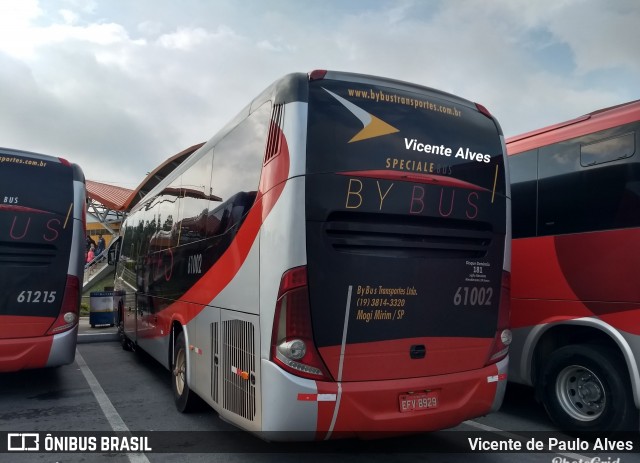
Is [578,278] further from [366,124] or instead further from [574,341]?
[366,124]

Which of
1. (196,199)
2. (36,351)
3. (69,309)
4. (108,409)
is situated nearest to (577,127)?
(196,199)

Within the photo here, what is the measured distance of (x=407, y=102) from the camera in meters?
4.49

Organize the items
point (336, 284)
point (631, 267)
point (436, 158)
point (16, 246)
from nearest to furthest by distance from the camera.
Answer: point (336, 284), point (436, 158), point (631, 267), point (16, 246)

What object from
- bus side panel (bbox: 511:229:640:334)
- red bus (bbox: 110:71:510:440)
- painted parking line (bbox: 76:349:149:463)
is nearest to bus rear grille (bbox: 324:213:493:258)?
red bus (bbox: 110:71:510:440)

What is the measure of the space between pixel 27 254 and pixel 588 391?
23.7 ft

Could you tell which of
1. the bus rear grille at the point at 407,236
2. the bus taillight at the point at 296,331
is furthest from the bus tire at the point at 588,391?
the bus taillight at the point at 296,331

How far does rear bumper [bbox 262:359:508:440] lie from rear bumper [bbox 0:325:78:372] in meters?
4.48

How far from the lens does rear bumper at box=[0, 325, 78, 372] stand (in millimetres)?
6585

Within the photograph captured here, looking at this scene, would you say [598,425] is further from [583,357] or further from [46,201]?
[46,201]

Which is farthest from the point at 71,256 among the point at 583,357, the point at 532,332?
the point at 583,357

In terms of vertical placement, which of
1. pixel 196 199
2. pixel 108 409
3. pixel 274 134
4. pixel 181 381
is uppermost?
pixel 274 134

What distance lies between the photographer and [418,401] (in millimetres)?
4102

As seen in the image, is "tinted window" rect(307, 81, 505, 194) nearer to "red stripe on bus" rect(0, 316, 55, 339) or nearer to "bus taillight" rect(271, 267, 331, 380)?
"bus taillight" rect(271, 267, 331, 380)

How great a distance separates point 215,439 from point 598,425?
3959 mm
